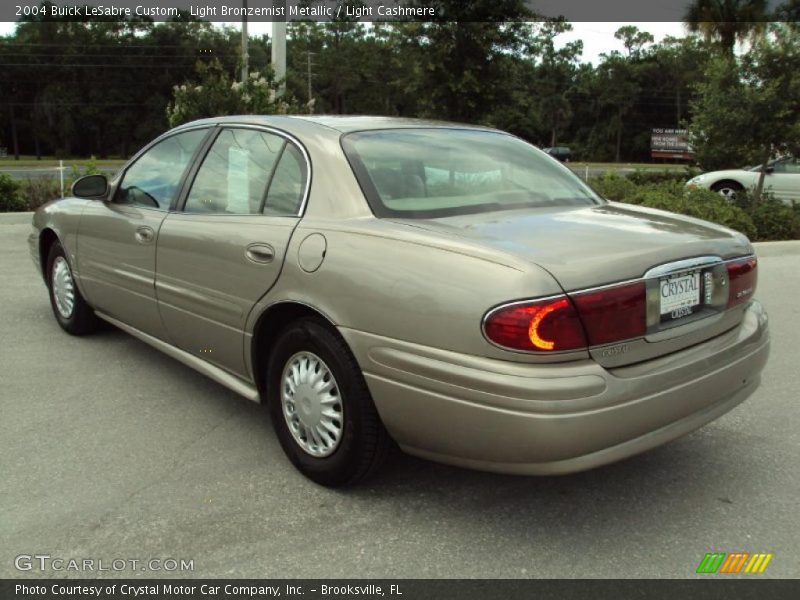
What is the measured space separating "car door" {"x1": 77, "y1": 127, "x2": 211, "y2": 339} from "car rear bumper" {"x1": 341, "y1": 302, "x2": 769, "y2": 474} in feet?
5.81

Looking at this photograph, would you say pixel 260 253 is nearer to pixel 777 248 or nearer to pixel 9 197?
pixel 777 248

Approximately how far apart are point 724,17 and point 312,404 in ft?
114

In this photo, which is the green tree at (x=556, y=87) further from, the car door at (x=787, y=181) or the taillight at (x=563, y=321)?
the taillight at (x=563, y=321)

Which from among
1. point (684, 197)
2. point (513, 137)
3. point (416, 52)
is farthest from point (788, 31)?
point (513, 137)

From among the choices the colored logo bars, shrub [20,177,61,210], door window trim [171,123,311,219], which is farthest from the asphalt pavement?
shrub [20,177,61,210]

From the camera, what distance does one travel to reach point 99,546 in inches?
107

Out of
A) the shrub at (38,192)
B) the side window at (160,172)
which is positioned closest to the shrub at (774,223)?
the side window at (160,172)

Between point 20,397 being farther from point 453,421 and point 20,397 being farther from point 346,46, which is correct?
point 346,46

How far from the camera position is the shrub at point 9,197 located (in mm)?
12039

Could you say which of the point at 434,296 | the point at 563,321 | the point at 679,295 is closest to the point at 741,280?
the point at 679,295

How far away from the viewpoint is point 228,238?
349 cm

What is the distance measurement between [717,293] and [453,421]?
4.02ft

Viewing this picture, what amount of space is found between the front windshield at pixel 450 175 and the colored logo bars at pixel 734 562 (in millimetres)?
1606
